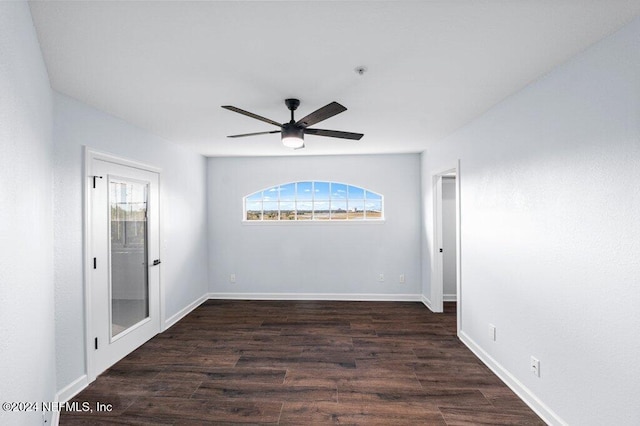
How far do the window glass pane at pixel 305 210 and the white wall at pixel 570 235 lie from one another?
287 centimetres

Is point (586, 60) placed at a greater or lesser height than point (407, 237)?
greater

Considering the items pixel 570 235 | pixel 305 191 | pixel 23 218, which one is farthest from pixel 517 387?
pixel 305 191

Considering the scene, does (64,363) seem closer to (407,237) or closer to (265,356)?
(265,356)

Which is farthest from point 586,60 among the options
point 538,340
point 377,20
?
point 538,340

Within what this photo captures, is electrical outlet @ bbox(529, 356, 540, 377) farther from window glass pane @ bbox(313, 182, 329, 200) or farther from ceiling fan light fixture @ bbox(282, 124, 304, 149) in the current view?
window glass pane @ bbox(313, 182, 329, 200)

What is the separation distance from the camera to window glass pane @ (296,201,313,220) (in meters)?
5.33

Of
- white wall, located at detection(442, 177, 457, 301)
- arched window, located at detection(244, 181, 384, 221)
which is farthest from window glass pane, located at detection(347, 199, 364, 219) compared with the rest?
white wall, located at detection(442, 177, 457, 301)

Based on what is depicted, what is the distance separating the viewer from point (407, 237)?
514 cm

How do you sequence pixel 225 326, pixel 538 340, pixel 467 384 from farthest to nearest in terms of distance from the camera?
1. pixel 225 326
2. pixel 467 384
3. pixel 538 340

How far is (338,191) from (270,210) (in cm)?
121

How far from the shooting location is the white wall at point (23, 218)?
1226mm

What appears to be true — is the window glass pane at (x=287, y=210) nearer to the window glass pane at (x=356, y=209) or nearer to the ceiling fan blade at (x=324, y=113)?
the window glass pane at (x=356, y=209)

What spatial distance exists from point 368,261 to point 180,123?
3440 mm

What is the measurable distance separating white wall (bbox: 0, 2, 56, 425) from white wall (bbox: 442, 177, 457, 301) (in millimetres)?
5045
